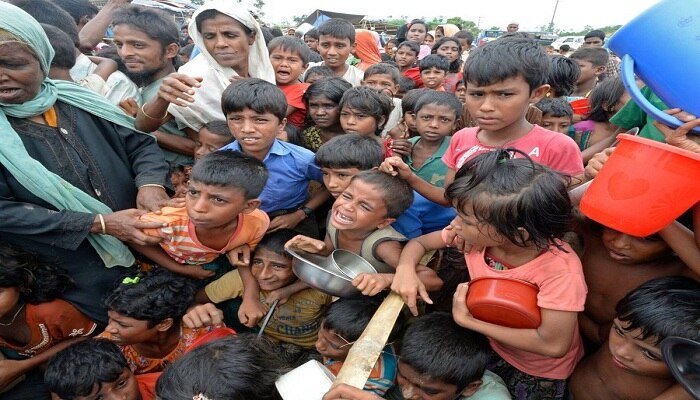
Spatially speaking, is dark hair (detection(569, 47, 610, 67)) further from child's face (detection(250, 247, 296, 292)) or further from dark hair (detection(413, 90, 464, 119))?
child's face (detection(250, 247, 296, 292))

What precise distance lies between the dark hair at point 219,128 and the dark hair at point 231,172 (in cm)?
56

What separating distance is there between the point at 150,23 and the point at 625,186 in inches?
107

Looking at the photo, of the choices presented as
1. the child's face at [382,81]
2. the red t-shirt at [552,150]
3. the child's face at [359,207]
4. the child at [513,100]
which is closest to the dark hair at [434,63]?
the child's face at [382,81]

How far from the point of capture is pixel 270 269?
2.04 meters

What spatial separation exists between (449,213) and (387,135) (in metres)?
1.22

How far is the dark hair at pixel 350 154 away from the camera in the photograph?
2137 mm

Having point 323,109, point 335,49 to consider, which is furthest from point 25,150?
point 335,49

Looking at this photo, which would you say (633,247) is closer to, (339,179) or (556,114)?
(339,179)

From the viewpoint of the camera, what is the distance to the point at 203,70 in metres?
2.59

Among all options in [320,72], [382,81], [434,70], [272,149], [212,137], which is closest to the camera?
[272,149]

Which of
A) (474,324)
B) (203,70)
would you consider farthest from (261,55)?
(474,324)

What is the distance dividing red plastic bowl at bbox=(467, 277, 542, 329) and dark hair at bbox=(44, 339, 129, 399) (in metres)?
1.51

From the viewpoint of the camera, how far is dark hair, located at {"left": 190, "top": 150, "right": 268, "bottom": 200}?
71.6 inches

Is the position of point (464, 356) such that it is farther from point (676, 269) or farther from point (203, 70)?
point (203, 70)
